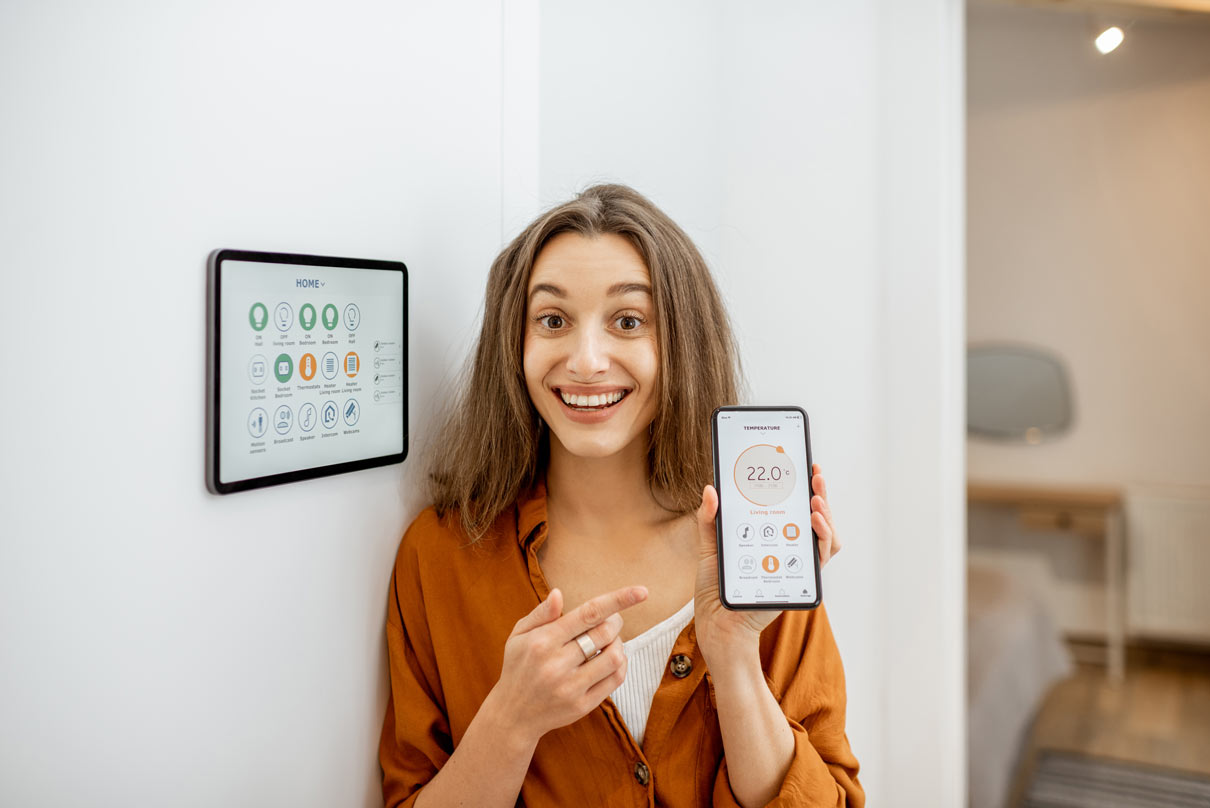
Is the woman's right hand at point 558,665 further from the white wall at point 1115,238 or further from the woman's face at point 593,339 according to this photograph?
the white wall at point 1115,238

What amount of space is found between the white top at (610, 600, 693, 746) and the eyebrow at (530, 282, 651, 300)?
42 centimetres

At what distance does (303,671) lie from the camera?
976 millimetres

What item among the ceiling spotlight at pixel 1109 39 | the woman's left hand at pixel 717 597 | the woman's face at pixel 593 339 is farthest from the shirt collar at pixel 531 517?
the ceiling spotlight at pixel 1109 39

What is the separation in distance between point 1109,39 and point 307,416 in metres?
1.51

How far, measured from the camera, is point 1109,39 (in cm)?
154

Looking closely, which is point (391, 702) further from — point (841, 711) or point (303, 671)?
point (841, 711)

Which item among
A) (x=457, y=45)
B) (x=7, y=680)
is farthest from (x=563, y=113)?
(x=7, y=680)

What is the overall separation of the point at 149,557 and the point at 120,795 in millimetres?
212

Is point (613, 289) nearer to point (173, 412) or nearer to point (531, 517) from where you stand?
point (531, 517)

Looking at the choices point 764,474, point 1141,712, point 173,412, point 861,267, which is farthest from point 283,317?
point 1141,712

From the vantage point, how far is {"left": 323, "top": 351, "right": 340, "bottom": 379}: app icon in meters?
0.97

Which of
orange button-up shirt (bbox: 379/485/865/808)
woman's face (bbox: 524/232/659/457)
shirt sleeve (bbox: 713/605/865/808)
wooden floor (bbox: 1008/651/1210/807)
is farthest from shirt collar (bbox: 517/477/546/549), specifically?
wooden floor (bbox: 1008/651/1210/807)

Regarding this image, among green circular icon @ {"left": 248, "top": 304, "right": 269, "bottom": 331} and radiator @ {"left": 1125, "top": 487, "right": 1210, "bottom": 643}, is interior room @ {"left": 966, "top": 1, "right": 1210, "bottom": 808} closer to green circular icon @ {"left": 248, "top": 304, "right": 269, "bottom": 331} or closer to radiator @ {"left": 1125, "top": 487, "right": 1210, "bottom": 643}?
radiator @ {"left": 1125, "top": 487, "right": 1210, "bottom": 643}

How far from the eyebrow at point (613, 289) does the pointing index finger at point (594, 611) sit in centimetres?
37
